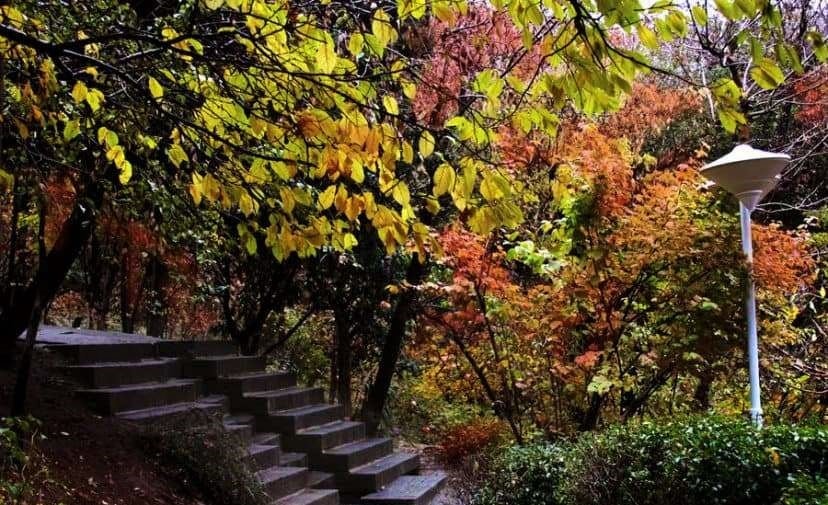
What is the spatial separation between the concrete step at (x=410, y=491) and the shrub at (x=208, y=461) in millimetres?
1612

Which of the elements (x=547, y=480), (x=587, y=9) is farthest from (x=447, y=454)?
(x=587, y=9)

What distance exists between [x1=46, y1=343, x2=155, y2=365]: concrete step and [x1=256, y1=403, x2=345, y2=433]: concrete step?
1310 millimetres

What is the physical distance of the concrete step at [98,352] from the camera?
5836 mm

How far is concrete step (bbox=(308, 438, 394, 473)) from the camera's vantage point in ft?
21.3

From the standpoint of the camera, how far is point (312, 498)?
5.62m

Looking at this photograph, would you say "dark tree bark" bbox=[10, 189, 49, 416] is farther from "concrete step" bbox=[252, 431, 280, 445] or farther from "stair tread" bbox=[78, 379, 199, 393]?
"concrete step" bbox=[252, 431, 280, 445]

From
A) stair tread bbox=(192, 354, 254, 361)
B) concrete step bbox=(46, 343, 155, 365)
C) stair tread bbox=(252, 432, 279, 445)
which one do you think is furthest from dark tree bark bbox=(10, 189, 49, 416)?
stair tread bbox=(192, 354, 254, 361)

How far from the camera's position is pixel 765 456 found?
375 cm

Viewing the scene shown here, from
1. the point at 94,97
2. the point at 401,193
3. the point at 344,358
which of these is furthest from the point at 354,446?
the point at 401,193

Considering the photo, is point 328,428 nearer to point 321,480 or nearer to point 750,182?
point 321,480

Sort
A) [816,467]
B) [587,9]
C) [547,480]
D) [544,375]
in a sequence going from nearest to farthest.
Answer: [587,9] → [816,467] → [547,480] → [544,375]

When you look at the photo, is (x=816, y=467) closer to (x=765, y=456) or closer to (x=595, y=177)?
(x=765, y=456)

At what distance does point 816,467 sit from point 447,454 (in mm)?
4172

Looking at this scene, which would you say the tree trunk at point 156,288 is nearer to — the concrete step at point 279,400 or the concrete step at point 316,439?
the concrete step at point 279,400
